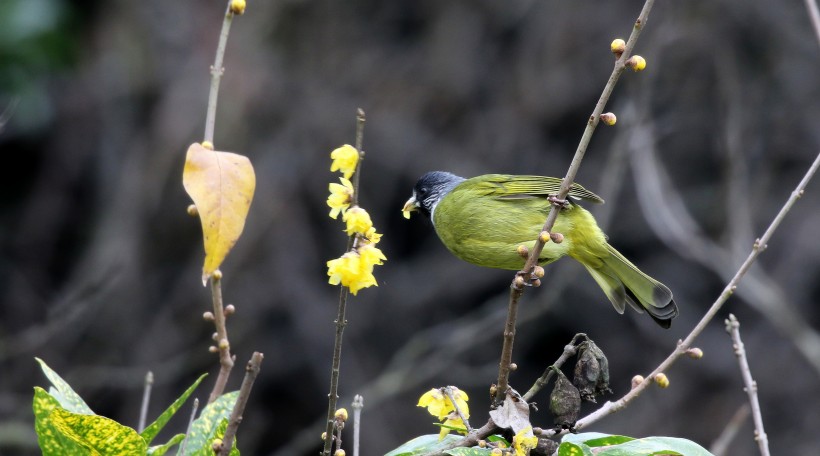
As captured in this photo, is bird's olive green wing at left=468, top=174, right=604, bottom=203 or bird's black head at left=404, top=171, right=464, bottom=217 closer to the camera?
bird's olive green wing at left=468, top=174, right=604, bottom=203

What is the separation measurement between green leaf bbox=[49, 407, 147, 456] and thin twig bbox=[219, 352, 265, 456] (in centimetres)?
35

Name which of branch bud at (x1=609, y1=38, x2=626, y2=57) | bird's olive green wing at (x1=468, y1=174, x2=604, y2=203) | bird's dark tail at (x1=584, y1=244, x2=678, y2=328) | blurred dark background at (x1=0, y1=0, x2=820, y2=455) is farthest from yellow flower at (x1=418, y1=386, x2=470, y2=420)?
blurred dark background at (x1=0, y1=0, x2=820, y2=455)

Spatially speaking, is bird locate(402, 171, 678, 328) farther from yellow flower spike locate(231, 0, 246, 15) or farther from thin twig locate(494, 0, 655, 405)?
yellow flower spike locate(231, 0, 246, 15)

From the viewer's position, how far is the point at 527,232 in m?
3.72

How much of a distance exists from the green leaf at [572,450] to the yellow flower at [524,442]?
98 mm

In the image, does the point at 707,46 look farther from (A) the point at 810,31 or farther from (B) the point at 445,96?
(B) the point at 445,96

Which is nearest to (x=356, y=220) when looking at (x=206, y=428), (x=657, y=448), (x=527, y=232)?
(x=206, y=428)

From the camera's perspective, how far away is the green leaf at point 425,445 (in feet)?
7.16

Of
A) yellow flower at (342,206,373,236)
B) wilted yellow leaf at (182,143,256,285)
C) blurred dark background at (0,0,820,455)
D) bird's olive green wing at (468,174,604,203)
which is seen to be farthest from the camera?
blurred dark background at (0,0,820,455)

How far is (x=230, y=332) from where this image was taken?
7.17 metres

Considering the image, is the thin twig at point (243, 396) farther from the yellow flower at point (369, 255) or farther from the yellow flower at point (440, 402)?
the yellow flower at point (440, 402)

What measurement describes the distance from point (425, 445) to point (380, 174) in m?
5.73

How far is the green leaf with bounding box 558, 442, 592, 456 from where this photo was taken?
6.64 ft

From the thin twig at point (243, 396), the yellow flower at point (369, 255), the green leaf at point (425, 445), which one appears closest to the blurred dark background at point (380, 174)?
the green leaf at point (425, 445)
